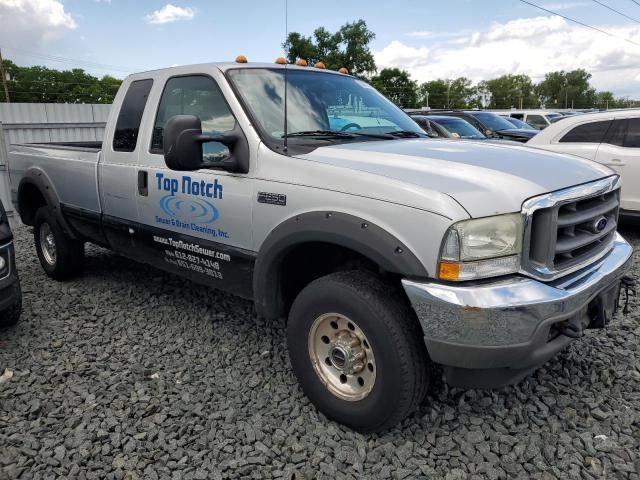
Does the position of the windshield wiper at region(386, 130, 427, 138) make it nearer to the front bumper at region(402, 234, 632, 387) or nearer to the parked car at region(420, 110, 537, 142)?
the front bumper at region(402, 234, 632, 387)

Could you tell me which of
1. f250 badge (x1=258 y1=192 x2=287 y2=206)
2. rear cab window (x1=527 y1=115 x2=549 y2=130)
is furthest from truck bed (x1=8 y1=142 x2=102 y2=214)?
rear cab window (x1=527 y1=115 x2=549 y2=130)

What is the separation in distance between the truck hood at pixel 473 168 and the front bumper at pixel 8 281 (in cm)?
243

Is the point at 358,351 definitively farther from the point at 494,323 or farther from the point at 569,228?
the point at 569,228

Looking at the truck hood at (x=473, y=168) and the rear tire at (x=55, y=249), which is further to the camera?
the rear tire at (x=55, y=249)

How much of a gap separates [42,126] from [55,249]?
5.67m

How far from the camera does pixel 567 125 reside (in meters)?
7.29

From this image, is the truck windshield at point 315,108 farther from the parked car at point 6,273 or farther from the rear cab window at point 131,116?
the parked car at point 6,273

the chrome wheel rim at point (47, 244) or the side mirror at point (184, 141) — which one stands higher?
the side mirror at point (184, 141)

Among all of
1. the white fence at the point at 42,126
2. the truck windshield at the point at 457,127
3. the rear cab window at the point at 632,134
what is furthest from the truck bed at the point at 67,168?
the truck windshield at the point at 457,127

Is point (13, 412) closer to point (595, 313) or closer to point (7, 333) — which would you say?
point (7, 333)

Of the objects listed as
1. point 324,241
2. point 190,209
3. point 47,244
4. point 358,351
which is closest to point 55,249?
point 47,244

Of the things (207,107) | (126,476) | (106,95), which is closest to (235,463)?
(126,476)

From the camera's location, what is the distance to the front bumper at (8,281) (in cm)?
383

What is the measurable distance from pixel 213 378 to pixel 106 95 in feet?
242
